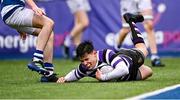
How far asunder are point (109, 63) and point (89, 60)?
304 mm

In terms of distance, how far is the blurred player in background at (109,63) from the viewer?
27.9 feet

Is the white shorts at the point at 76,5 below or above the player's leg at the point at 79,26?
above

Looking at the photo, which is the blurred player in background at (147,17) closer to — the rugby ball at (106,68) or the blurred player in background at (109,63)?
the blurred player in background at (109,63)

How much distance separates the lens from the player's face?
27.9 feet

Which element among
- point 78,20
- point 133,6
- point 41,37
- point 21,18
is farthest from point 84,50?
point 78,20

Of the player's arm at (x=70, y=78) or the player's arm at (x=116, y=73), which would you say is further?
the player's arm at (x=70, y=78)

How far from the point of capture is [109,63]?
28.4 ft

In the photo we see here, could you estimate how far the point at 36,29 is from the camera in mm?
9328

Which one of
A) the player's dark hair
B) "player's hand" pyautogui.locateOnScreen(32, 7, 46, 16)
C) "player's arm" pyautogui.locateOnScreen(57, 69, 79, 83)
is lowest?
"player's arm" pyautogui.locateOnScreen(57, 69, 79, 83)

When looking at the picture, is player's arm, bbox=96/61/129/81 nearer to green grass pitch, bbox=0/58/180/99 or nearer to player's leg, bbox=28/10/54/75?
green grass pitch, bbox=0/58/180/99

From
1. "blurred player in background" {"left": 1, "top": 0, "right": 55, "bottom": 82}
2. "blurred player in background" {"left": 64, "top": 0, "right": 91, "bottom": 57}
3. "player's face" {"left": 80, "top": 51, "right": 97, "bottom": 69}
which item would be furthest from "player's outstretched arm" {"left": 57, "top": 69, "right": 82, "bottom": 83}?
"blurred player in background" {"left": 64, "top": 0, "right": 91, "bottom": 57}

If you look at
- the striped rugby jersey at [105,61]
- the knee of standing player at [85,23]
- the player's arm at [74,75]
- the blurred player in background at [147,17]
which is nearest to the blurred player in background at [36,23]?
the player's arm at [74,75]

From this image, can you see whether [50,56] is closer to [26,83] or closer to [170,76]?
[26,83]

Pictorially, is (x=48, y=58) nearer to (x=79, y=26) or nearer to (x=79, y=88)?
(x=79, y=88)
